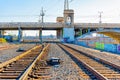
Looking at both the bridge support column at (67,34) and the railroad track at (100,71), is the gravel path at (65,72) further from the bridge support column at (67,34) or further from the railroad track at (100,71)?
the bridge support column at (67,34)

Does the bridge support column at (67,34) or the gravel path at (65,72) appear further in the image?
the bridge support column at (67,34)

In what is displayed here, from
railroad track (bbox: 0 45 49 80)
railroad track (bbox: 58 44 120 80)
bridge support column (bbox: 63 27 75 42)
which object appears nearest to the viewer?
railroad track (bbox: 0 45 49 80)

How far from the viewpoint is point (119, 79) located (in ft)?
38.5

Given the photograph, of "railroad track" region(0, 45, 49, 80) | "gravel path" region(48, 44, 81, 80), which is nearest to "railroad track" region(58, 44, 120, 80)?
"gravel path" region(48, 44, 81, 80)

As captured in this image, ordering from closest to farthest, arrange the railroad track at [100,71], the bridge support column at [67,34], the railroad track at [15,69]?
the railroad track at [15,69] < the railroad track at [100,71] < the bridge support column at [67,34]

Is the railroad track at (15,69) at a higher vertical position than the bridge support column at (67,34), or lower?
lower

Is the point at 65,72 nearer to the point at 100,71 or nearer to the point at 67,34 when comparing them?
the point at 100,71

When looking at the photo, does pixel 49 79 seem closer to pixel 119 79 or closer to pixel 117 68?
pixel 119 79

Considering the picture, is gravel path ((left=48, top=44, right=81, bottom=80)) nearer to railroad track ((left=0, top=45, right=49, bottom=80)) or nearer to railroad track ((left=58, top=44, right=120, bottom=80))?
railroad track ((left=58, top=44, right=120, bottom=80))

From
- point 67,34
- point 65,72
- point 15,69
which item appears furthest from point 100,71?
point 67,34

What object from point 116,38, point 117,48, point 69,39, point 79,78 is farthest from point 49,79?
point 69,39

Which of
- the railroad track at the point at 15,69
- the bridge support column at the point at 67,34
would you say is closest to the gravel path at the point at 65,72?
the railroad track at the point at 15,69

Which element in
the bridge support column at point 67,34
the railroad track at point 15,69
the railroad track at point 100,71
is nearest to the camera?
the railroad track at point 15,69

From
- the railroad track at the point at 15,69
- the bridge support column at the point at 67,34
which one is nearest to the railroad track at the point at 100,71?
the railroad track at the point at 15,69
